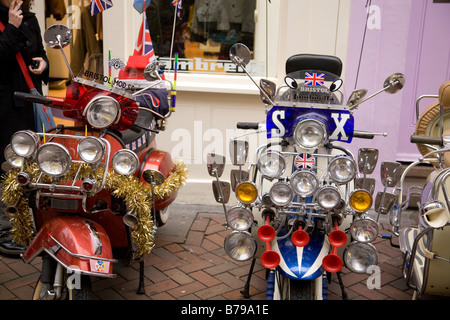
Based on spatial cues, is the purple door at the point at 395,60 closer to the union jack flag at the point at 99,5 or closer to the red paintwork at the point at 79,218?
the union jack flag at the point at 99,5

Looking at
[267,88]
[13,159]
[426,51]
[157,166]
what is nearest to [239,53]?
[267,88]

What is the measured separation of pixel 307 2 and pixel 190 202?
2.32 metres

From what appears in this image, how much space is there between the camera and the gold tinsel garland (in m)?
3.13

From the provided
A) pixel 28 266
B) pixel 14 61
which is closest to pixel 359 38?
pixel 14 61

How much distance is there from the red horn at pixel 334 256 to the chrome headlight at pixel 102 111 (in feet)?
4.61

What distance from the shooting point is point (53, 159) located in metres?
2.96

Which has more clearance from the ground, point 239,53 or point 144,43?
point 144,43

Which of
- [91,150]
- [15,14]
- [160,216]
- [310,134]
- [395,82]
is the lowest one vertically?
[160,216]

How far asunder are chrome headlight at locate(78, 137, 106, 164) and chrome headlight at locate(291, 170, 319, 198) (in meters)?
1.07

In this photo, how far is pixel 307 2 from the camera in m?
5.18

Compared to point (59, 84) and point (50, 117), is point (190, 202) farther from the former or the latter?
point (59, 84)

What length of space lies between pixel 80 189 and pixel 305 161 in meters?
1.29

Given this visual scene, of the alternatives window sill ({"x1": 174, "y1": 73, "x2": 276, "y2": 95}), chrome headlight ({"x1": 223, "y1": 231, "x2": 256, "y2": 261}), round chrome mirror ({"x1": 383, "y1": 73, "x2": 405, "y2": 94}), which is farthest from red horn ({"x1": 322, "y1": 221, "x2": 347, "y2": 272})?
window sill ({"x1": 174, "y1": 73, "x2": 276, "y2": 95})

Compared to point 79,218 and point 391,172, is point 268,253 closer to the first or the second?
point 391,172
